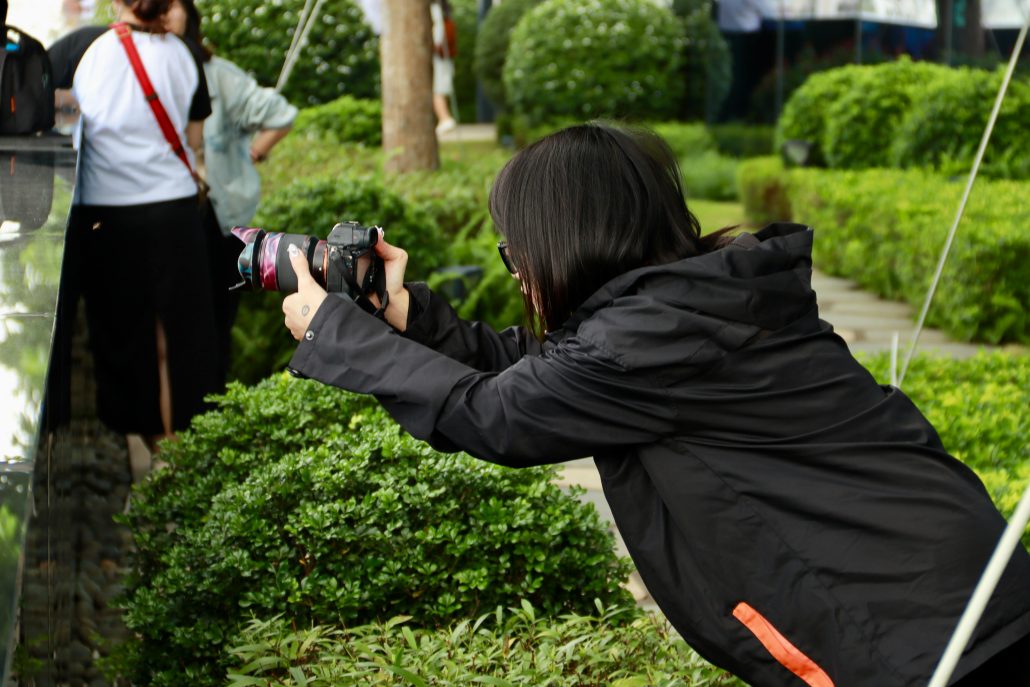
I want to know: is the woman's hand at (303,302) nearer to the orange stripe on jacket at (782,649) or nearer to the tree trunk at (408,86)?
the orange stripe on jacket at (782,649)

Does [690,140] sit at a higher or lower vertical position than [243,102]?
lower

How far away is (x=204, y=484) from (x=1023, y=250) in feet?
16.5

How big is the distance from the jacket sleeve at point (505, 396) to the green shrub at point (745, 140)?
39.4 ft

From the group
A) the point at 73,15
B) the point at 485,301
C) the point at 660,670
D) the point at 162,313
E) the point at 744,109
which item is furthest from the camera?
the point at 744,109

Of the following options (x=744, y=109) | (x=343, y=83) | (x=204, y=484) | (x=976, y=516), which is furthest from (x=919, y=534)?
(x=343, y=83)

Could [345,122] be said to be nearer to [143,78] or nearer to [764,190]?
[764,190]

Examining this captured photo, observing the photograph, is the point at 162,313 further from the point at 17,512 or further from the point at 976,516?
the point at 976,516

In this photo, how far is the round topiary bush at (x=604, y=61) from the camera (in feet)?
54.2

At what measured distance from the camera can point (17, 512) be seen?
209cm

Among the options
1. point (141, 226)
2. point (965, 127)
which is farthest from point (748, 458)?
point (965, 127)

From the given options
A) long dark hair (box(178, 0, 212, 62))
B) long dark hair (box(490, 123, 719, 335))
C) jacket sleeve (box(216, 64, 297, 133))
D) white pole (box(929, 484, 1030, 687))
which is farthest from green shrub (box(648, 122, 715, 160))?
white pole (box(929, 484, 1030, 687))

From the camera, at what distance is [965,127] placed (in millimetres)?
9719

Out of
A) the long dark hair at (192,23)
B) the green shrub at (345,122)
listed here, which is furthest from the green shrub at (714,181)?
the long dark hair at (192,23)

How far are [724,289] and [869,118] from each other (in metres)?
9.19
